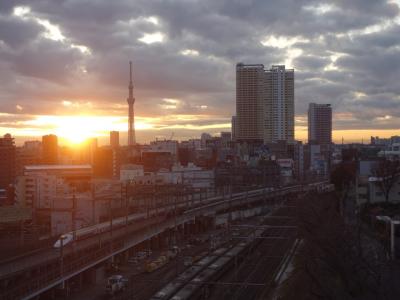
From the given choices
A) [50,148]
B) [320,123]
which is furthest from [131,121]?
[320,123]

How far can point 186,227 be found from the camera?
18484 mm

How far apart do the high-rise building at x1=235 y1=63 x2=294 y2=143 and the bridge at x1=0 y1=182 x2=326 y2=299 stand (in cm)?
3586

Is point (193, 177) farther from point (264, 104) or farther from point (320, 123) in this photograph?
point (320, 123)

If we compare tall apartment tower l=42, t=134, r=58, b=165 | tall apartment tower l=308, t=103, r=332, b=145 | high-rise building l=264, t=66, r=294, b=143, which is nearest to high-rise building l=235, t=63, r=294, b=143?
high-rise building l=264, t=66, r=294, b=143

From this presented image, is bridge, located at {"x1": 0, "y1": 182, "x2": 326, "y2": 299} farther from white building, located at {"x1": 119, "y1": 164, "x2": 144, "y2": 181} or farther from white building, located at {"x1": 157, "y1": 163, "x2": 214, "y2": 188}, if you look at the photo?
white building, located at {"x1": 119, "y1": 164, "x2": 144, "y2": 181}

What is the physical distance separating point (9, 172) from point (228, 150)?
71.4 ft

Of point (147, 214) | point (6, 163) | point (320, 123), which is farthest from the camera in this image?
point (320, 123)

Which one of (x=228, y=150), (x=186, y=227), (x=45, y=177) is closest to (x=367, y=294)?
(x=186, y=227)

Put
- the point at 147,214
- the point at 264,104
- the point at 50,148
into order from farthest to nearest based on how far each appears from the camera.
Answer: the point at 264,104, the point at 50,148, the point at 147,214

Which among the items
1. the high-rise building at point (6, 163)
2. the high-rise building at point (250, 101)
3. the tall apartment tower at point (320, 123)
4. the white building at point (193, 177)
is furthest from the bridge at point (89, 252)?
the tall apartment tower at point (320, 123)

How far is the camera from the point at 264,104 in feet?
188

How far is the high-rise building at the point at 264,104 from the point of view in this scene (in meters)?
55.9

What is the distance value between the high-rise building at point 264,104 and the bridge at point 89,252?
3586 cm

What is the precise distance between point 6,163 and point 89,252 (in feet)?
57.7
